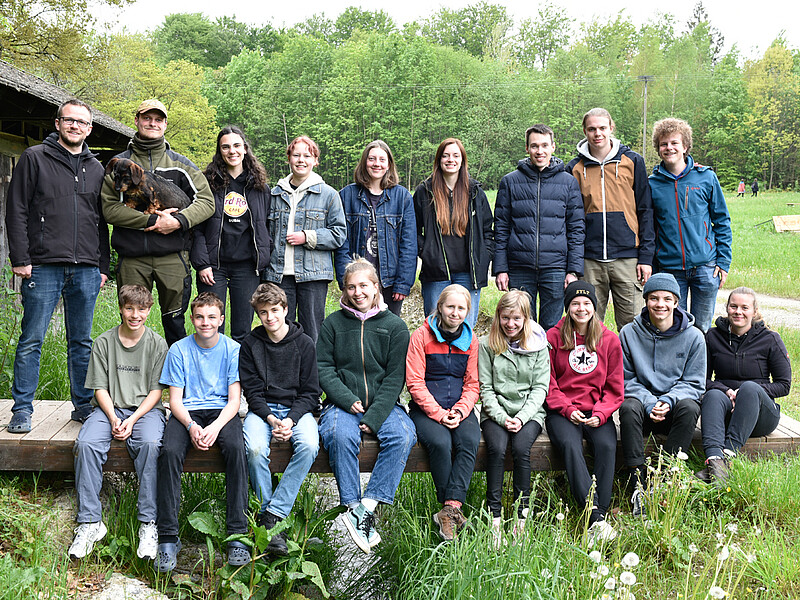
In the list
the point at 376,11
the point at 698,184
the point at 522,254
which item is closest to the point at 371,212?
the point at 522,254

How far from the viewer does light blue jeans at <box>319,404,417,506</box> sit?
3918 millimetres

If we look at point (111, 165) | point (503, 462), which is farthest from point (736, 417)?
point (111, 165)

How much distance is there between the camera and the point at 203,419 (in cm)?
404

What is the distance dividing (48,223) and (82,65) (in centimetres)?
2113

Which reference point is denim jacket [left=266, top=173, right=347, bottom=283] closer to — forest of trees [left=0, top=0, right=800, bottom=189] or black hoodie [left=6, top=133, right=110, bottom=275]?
black hoodie [left=6, top=133, right=110, bottom=275]

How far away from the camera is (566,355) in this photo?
14.6 feet

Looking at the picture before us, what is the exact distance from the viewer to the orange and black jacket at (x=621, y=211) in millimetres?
5188

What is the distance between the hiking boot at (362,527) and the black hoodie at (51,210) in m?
2.40

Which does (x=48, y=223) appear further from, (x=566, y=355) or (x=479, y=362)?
(x=566, y=355)

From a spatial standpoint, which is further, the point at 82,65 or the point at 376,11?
the point at 376,11

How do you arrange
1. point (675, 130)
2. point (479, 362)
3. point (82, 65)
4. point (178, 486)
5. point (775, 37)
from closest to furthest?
point (178, 486), point (479, 362), point (675, 130), point (82, 65), point (775, 37)

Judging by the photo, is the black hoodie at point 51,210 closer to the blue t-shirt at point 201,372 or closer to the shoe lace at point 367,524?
the blue t-shirt at point 201,372

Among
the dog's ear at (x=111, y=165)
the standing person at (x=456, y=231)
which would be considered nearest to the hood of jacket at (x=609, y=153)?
the standing person at (x=456, y=231)

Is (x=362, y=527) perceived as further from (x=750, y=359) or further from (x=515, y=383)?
(x=750, y=359)
